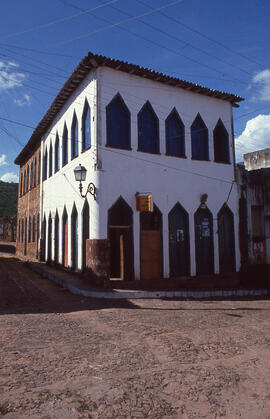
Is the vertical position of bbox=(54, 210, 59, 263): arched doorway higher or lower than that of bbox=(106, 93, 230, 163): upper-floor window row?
lower

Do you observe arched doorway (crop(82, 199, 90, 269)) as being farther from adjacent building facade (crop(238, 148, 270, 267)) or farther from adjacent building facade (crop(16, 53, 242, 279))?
adjacent building facade (crop(238, 148, 270, 267))

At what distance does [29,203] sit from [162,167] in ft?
45.7

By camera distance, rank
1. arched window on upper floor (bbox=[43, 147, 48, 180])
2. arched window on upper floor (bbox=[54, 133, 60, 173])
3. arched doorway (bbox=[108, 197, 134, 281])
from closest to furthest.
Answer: arched doorway (bbox=[108, 197, 134, 281]) < arched window on upper floor (bbox=[54, 133, 60, 173]) < arched window on upper floor (bbox=[43, 147, 48, 180])

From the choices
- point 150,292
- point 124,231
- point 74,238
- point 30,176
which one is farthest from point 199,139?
point 30,176

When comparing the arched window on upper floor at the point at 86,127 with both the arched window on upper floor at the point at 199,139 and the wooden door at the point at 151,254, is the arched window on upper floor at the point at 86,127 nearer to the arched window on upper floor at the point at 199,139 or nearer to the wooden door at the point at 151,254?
the wooden door at the point at 151,254

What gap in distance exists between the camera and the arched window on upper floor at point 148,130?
491 inches

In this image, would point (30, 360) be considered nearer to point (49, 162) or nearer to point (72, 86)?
point (72, 86)

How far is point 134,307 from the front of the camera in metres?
8.34

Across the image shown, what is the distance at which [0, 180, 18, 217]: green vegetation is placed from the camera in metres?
55.7

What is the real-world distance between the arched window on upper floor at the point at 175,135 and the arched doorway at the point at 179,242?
228 centimetres

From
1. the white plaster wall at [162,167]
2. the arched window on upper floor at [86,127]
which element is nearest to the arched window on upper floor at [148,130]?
→ the white plaster wall at [162,167]

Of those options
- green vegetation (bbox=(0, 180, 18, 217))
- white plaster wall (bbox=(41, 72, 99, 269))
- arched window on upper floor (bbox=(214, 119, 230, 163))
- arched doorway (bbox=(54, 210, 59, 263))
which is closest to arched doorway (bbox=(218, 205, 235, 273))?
arched window on upper floor (bbox=(214, 119, 230, 163))

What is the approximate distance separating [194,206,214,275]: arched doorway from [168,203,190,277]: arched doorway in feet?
1.71

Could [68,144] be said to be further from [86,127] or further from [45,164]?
[45,164]
